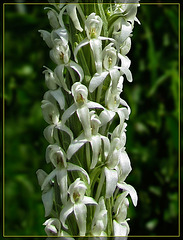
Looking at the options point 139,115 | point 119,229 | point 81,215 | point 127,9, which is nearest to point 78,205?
point 81,215

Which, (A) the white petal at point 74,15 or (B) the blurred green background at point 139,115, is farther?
(B) the blurred green background at point 139,115

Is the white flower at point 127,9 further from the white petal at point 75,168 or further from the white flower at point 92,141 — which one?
the white petal at point 75,168

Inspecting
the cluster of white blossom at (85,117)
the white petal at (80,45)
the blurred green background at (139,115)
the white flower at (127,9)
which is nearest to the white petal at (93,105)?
the cluster of white blossom at (85,117)

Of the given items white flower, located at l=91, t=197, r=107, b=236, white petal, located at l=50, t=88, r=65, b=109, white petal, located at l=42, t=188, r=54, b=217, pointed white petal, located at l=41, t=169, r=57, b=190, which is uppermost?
white petal, located at l=50, t=88, r=65, b=109

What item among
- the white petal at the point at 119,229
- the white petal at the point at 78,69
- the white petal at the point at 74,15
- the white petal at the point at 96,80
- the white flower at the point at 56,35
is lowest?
the white petal at the point at 119,229

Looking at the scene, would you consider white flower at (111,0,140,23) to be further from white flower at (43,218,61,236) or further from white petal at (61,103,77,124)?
white flower at (43,218,61,236)

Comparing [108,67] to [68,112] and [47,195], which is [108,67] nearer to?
[68,112]

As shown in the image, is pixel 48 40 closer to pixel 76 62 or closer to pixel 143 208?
pixel 76 62

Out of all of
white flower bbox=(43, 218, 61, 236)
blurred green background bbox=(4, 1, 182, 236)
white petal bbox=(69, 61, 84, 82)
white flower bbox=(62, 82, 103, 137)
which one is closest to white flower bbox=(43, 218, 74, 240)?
white flower bbox=(43, 218, 61, 236)
